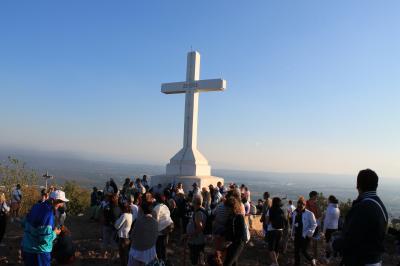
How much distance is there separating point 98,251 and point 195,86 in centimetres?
943

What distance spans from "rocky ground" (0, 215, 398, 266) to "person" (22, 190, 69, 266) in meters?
3.20

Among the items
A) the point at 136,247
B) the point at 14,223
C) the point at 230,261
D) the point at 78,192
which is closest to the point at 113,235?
the point at 136,247

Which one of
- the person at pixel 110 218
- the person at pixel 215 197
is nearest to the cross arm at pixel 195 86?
the person at pixel 215 197

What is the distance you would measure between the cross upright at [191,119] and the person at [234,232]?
964cm

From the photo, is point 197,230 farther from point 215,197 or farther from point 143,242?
point 215,197

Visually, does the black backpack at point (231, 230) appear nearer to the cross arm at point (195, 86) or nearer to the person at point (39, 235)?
the person at point (39, 235)

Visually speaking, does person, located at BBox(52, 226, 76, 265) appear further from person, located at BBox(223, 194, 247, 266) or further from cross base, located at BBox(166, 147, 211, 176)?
cross base, located at BBox(166, 147, 211, 176)

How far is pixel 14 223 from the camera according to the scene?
11234 millimetres

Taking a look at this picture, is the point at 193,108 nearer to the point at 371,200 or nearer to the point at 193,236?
the point at 193,236

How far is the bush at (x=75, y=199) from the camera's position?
17.2 m

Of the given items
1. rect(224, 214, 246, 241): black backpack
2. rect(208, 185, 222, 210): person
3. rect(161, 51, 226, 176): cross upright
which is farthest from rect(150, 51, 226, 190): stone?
rect(224, 214, 246, 241): black backpack

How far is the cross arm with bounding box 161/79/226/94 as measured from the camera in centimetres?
1562

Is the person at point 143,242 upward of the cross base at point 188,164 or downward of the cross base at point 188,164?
downward

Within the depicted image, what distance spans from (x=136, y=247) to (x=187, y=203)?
3.93 metres
